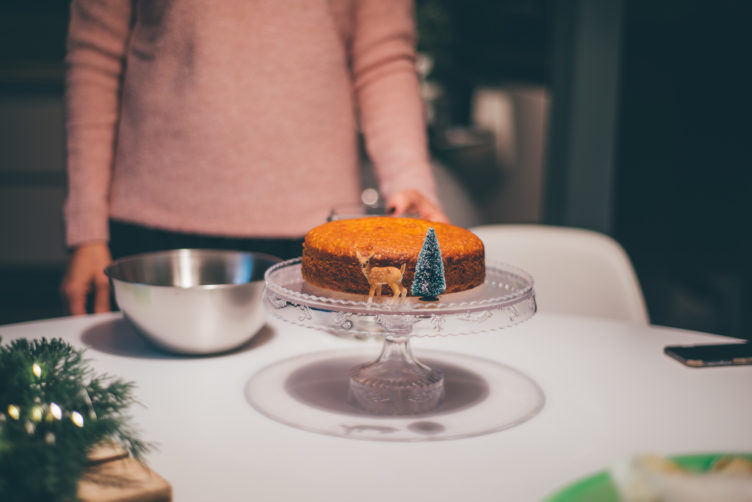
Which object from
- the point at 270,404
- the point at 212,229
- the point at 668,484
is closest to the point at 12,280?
the point at 212,229

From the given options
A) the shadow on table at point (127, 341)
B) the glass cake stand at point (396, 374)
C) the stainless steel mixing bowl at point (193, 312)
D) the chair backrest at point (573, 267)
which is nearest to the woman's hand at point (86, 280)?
the shadow on table at point (127, 341)

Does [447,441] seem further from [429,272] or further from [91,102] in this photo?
[91,102]

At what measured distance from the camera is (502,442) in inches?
27.6

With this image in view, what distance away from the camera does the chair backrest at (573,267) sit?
4.74ft

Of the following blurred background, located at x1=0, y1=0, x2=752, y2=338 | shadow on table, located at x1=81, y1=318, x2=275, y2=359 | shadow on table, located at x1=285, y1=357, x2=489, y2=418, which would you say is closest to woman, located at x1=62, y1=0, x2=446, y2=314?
shadow on table, located at x1=81, y1=318, x2=275, y2=359

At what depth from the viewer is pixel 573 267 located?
1.50m

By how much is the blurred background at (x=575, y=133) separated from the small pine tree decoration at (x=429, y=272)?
206 centimetres

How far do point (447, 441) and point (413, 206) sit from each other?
1.83 ft

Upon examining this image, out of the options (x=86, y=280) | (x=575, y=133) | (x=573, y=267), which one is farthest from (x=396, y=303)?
(x=575, y=133)

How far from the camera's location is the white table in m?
0.61

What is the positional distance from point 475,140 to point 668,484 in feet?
12.7

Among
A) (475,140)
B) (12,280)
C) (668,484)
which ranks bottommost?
(12,280)

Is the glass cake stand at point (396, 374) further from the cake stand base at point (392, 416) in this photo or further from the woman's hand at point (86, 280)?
the woman's hand at point (86, 280)

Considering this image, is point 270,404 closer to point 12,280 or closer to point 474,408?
point 474,408
